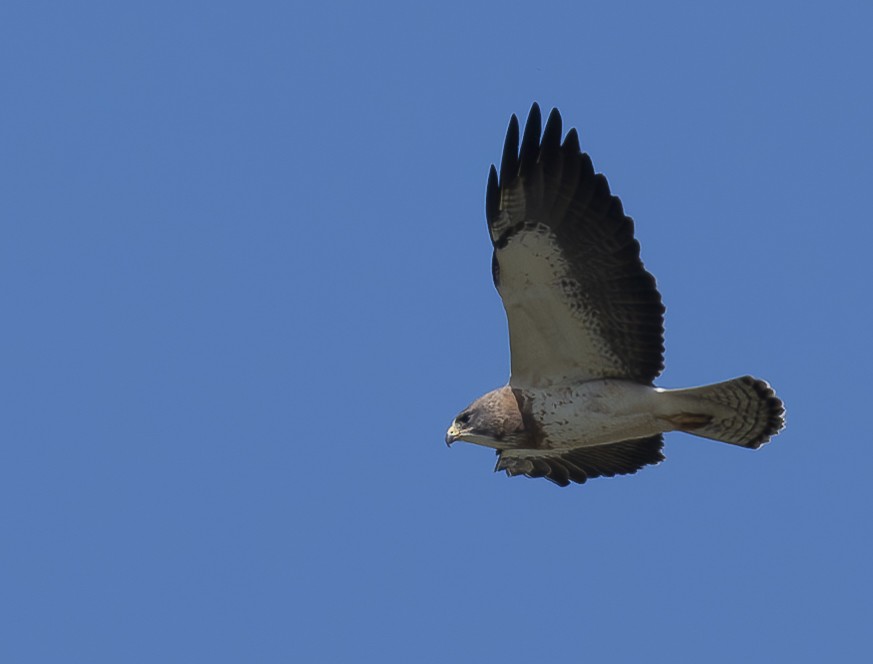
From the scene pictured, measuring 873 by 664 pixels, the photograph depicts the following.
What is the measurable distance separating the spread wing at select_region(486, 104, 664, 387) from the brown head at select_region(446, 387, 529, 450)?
34 centimetres

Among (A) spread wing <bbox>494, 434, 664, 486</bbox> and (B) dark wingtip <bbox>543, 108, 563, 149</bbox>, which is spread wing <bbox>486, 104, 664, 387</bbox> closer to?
(B) dark wingtip <bbox>543, 108, 563, 149</bbox>

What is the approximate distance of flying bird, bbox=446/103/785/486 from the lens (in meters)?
12.4

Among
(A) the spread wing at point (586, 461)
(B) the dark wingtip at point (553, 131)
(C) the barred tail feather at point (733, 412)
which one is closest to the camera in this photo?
(B) the dark wingtip at point (553, 131)

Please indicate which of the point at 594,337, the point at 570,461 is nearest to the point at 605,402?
the point at 594,337

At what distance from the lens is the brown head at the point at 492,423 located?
13.0 meters

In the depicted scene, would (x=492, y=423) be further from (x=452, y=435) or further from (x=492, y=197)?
(x=492, y=197)

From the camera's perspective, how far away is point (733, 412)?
12812mm

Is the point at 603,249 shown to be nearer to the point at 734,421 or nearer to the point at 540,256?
the point at 540,256

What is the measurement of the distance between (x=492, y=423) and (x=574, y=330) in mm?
941

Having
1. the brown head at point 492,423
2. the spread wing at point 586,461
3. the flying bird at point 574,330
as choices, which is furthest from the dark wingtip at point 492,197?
the spread wing at point 586,461

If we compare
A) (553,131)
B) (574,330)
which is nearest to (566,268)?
(574,330)

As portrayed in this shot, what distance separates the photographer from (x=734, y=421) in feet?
42.2

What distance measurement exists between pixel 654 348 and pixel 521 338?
39.5 inches

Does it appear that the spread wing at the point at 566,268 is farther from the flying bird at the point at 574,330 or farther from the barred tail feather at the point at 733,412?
the barred tail feather at the point at 733,412
